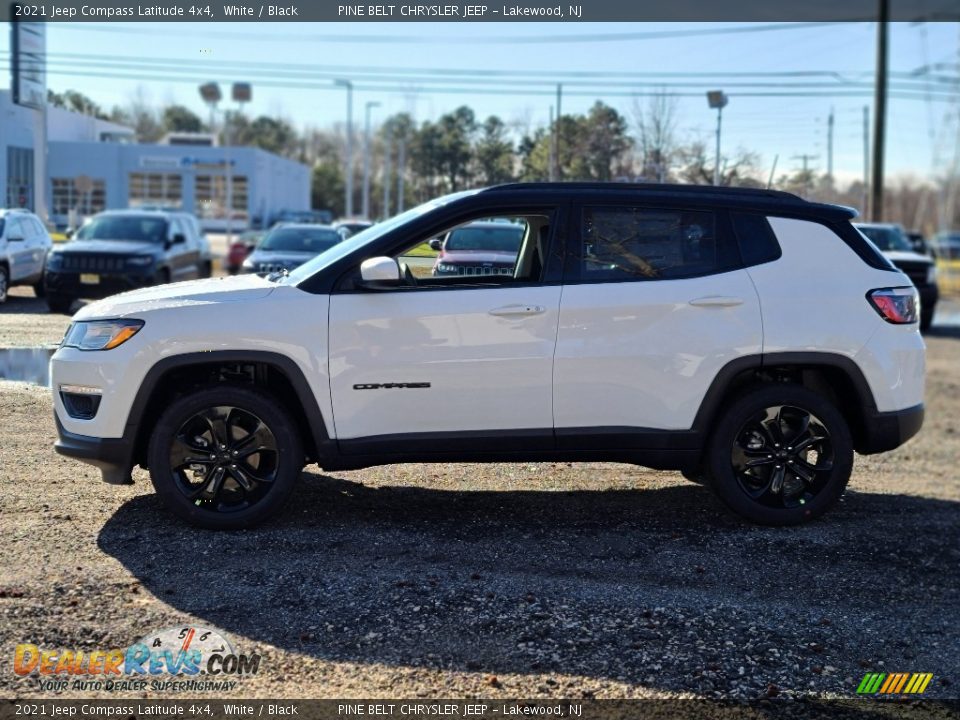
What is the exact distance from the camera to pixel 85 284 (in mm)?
10438

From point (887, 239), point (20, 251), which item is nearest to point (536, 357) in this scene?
point (20, 251)

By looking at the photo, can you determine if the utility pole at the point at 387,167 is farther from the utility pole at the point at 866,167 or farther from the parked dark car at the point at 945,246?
the parked dark car at the point at 945,246

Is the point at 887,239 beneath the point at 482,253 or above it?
above

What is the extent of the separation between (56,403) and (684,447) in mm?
3580

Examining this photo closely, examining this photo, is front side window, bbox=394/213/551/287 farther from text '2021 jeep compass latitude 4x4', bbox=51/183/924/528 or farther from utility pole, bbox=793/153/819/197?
utility pole, bbox=793/153/819/197

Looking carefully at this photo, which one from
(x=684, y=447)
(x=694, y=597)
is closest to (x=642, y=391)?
(x=684, y=447)

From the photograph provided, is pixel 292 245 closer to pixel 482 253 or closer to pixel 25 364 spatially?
pixel 25 364

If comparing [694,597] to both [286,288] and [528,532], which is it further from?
[286,288]

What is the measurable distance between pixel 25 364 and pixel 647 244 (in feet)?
14.4

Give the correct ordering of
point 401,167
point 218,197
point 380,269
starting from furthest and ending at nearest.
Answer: point 218,197, point 401,167, point 380,269

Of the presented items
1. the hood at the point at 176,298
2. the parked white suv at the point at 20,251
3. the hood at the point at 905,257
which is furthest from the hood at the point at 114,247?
the hood at the point at 905,257

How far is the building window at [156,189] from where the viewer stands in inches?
934

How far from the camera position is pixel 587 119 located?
38.8ft

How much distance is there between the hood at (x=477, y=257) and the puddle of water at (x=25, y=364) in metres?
3.04
